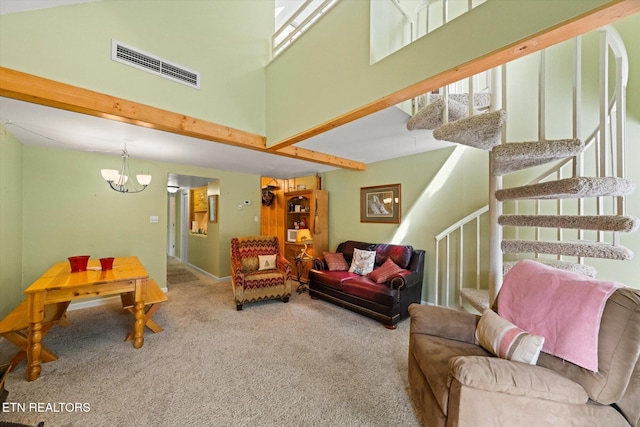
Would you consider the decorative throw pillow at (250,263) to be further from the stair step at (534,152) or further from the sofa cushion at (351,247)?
the stair step at (534,152)

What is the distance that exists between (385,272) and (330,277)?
78 cm

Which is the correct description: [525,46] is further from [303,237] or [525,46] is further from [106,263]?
[106,263]

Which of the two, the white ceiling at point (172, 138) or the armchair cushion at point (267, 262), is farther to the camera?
the armchair cushion at point (267, 262)

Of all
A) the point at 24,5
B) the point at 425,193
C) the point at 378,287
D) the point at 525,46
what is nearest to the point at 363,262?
the point at 378,287

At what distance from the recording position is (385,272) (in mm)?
3115

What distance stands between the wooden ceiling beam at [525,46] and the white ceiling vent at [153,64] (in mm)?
1859

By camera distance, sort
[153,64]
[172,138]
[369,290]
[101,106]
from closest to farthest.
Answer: [101,106] → [153,64] → [172,138] → [369,290]

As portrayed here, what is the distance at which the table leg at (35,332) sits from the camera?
1849mm

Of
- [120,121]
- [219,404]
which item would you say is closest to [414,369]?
[219,404]

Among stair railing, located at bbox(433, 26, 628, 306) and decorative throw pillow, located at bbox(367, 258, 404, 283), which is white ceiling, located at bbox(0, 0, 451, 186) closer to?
stair railing, located at bbox(433, 26, 628, 306)

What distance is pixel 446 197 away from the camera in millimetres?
3236

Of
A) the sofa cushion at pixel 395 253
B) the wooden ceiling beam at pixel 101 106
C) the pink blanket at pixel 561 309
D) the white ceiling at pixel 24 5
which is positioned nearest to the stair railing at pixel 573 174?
the sofa cushion at pixel 395 253

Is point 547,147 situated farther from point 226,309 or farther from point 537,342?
point 226,309

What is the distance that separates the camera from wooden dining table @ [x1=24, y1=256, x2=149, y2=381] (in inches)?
73.2
